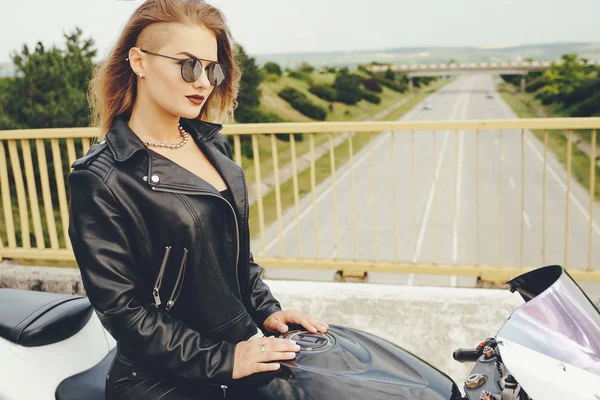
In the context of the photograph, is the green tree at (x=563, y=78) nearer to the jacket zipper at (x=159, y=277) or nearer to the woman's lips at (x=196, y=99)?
the woman's lips at (x=196, y=99)

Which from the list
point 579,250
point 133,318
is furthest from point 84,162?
point 579,250

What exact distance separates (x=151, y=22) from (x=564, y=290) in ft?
4.03

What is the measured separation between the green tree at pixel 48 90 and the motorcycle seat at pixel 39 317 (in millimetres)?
17514

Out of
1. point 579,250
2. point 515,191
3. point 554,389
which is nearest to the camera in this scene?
point 554,389

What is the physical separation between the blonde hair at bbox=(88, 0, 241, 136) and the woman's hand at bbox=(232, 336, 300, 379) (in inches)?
30.0

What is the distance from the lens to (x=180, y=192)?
1647 mm

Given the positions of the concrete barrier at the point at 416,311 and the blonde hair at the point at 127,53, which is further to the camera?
the concrete barrier at the point at 416,311

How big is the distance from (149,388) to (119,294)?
269mm

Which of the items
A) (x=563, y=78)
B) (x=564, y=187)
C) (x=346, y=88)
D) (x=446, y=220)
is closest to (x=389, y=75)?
(x=563, y=78)

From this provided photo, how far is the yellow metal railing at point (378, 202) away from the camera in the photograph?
434 cm

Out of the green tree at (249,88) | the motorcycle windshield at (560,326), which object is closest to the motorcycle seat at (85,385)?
the motorcycle windshield at (560,326)

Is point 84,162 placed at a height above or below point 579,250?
above

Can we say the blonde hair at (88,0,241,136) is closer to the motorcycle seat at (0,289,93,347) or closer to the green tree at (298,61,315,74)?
the motorcycle seat at (0,289,93,347)

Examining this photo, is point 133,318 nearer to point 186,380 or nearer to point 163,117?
point 186,380
